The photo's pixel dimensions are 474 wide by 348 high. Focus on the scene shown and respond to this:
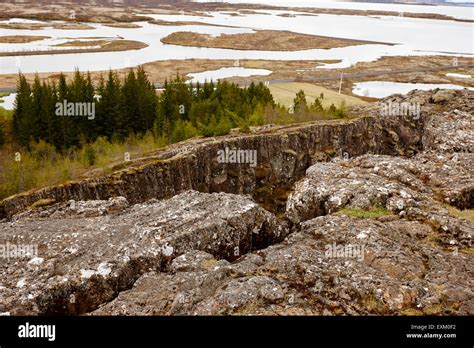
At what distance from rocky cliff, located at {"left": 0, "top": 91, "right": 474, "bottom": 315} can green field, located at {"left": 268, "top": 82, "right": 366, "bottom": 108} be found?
55986 millimetres

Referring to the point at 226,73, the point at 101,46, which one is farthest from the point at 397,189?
the point at 101,46

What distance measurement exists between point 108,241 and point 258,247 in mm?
6793

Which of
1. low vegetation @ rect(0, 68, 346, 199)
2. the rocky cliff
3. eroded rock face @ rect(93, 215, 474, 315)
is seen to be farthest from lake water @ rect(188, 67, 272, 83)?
eroded rock face @ rect(93, 215, 474, 315)

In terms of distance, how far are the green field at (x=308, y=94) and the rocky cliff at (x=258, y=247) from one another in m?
56.0

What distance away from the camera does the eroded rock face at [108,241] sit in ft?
48.8

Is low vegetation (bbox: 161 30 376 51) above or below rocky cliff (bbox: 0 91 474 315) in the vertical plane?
above

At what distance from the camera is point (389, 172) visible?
945 inches

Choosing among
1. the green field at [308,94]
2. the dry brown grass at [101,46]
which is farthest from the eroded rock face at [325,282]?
the dry brown grass at [101,46]

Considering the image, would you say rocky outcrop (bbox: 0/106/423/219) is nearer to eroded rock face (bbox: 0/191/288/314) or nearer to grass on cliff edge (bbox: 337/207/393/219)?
eroded rock face (bbox: 0/191/288/314)

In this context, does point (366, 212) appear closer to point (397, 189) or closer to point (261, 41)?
point (397, 189)

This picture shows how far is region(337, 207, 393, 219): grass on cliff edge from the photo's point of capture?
64.2ft

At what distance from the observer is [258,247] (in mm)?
20219
